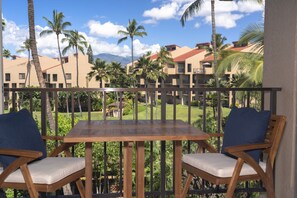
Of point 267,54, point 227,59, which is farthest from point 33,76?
point 267,54

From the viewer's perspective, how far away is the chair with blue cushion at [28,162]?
7.20 feet

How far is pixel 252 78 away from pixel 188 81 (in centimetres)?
2703

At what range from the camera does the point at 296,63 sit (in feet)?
9.68

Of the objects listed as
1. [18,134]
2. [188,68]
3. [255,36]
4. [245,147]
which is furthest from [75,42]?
[245,147]

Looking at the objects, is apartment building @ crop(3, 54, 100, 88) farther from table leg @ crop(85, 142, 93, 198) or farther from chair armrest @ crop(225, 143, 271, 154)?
chair armrest @ crop(225, 143, 271, 154)

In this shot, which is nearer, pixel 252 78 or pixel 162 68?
pixel 252 78

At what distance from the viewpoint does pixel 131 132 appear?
7.62ft

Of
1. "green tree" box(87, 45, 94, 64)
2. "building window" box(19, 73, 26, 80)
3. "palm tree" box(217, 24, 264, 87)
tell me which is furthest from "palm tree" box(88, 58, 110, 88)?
"palm tree" box(217, 24, 264, 87)

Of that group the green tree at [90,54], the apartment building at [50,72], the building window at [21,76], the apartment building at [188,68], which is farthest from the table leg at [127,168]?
the green tree at [90,54]

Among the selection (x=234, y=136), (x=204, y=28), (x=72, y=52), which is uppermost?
(x=204, y=28)

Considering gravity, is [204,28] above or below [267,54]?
above

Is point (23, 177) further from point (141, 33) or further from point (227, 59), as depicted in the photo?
point (141, 33)

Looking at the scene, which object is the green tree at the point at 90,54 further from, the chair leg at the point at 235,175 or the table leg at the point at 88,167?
the chair leg at the point at 235,175

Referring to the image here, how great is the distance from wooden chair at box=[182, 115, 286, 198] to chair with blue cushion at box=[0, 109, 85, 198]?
88cm
